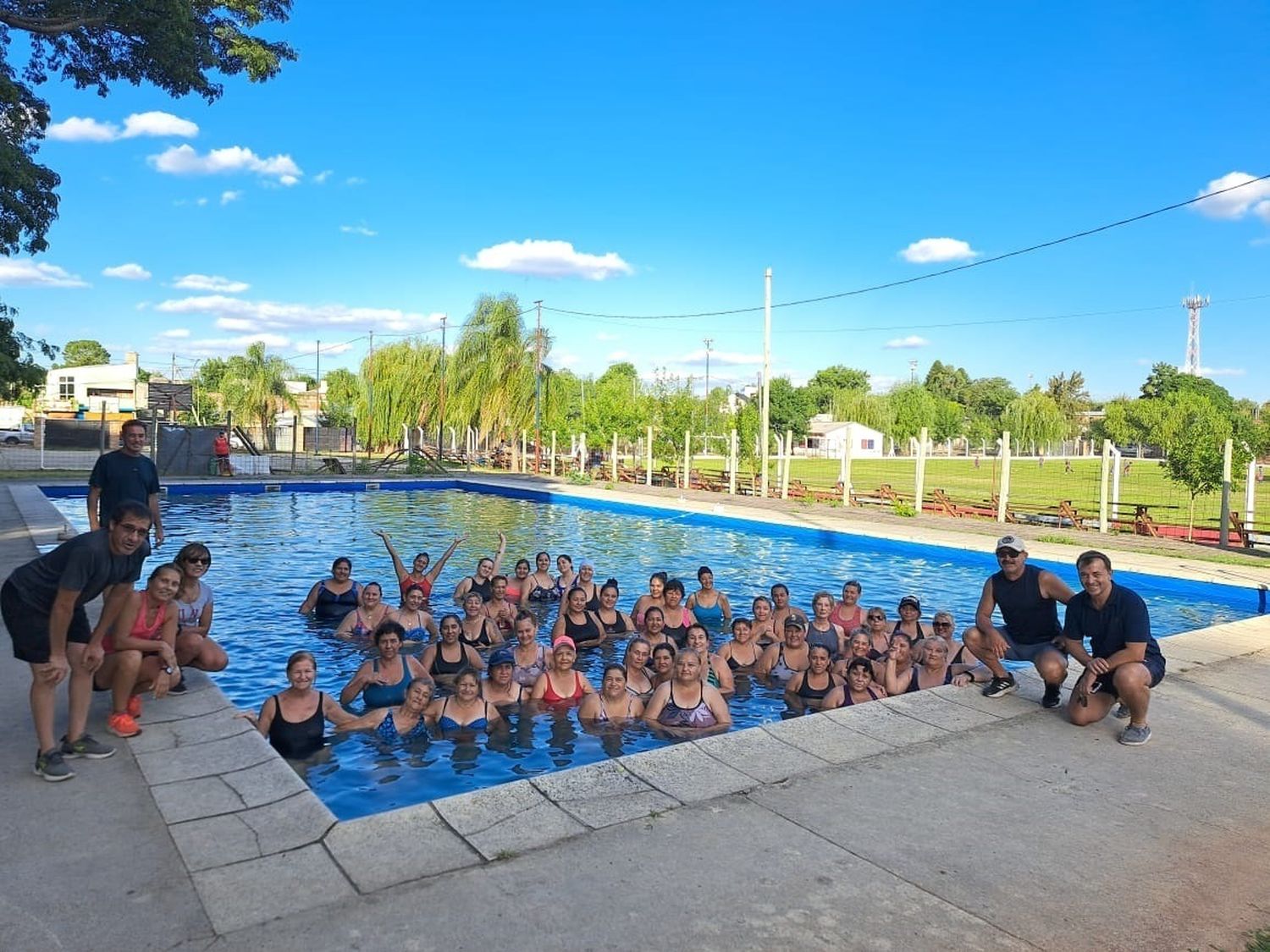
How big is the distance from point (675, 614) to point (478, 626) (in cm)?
220

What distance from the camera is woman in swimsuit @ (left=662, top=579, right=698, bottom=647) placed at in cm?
990

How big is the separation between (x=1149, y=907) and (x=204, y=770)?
176 inches

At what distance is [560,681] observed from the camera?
25.6 ft

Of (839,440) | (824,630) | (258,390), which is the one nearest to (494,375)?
(258,390)

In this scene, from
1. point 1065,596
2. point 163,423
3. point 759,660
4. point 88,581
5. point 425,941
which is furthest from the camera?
point 163,423

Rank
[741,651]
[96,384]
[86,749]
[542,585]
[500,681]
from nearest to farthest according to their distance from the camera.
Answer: [86,749], [500,681], [741,651], [542,585], [96,384]

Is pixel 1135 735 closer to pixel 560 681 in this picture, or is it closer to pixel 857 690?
pixel 857 690

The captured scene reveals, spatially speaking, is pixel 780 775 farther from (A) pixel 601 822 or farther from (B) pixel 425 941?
(B) pixel 425 941

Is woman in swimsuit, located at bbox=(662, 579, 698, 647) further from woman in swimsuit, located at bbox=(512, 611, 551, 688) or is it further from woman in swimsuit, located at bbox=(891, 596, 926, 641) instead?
woman in swimsuit, located at bbox=(891, 596, 926, 641)

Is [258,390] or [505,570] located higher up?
[258,390]

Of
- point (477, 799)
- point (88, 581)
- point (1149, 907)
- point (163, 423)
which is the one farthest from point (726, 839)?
point (163, 423)

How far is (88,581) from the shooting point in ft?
14.3

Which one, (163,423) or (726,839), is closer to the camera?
(726,839)

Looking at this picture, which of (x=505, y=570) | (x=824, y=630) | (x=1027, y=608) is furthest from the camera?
(x=505, y=570)
